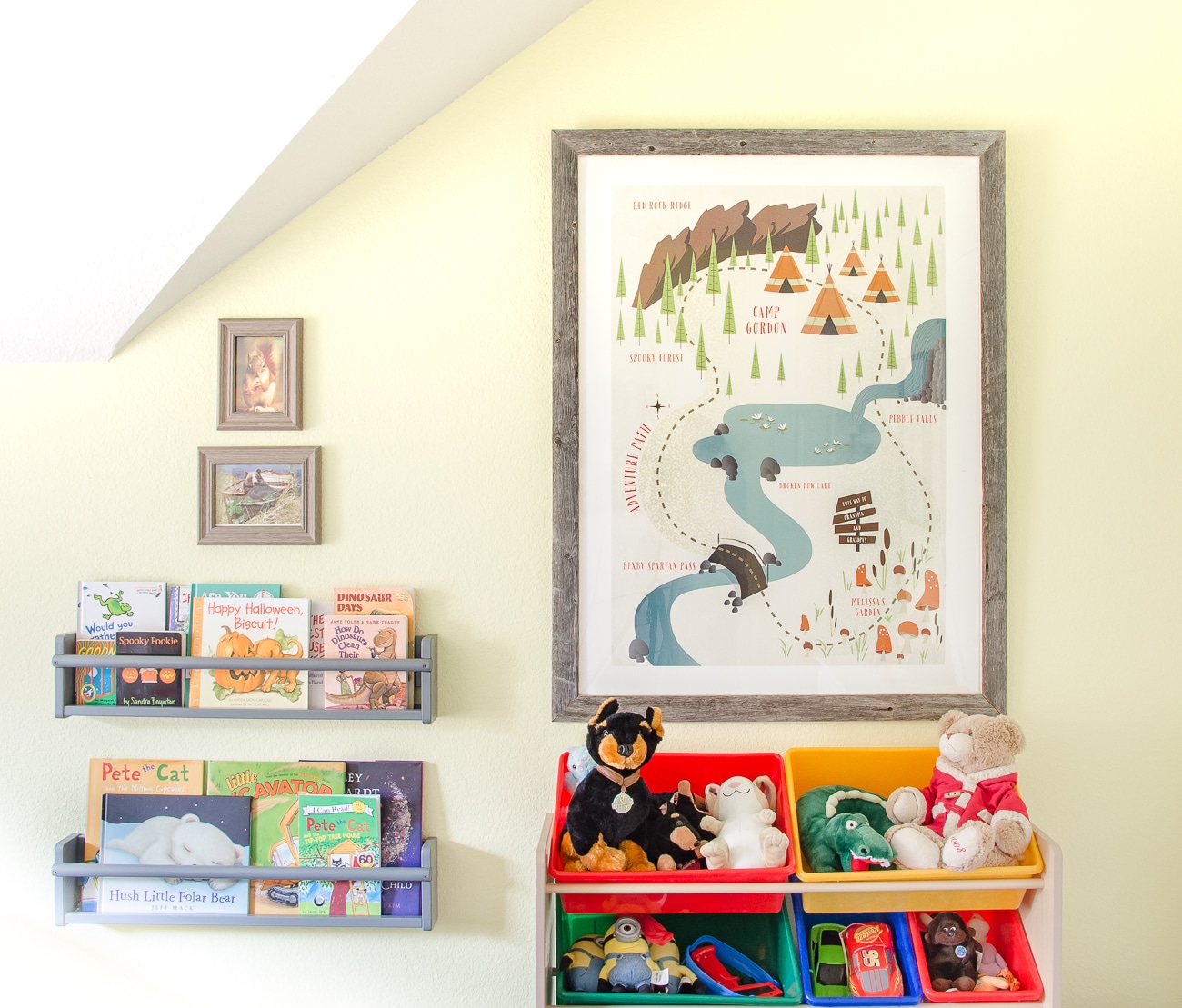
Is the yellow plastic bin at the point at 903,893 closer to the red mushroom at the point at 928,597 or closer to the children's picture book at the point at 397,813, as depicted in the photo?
the red mushroom at the point at 928,597

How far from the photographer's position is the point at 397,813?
1.44 metres

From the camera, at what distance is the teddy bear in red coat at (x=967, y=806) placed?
1.21 m

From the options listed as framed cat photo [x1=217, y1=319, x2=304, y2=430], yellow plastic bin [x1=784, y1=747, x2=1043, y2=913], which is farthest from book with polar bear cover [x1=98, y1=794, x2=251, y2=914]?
yellow plastic bin [x1=784, y1=747, x2=1043, y2=913]

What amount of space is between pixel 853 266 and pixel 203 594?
1304 millimetres

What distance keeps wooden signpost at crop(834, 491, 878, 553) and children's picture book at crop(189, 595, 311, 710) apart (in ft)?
3.16

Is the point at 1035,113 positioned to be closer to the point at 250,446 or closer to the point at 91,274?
the point at 250,446

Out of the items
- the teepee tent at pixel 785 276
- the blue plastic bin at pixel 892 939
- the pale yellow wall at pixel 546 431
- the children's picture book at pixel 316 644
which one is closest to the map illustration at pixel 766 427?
the teepee tent at pixel 785 276

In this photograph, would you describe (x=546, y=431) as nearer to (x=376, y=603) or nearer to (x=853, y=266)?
(x=376, y=603)

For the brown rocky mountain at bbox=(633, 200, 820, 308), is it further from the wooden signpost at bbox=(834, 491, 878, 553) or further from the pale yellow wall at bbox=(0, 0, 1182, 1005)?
the wooden signpost at bbox=(834, 491, 878, 553)

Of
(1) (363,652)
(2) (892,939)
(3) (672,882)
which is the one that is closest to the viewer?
(3) (672,882)

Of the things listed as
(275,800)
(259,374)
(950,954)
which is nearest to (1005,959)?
(950,954)

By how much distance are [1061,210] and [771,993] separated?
1.42 m

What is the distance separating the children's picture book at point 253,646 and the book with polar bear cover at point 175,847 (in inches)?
7.6

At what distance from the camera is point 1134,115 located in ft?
4.76
